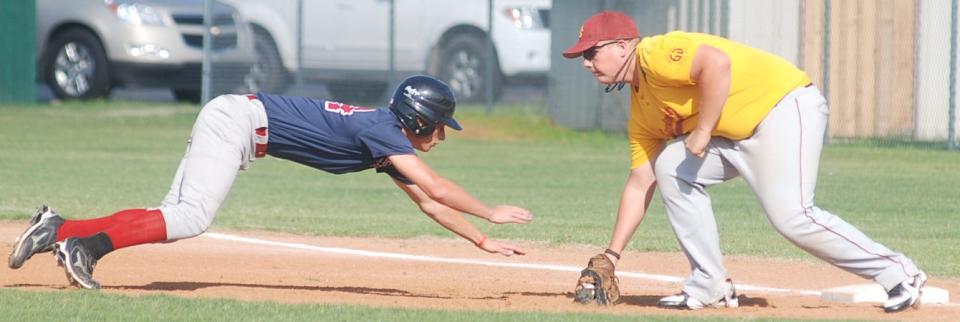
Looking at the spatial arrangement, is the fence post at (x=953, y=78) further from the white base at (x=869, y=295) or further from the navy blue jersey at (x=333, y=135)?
the navy blue jersey at (x=333, y=135)

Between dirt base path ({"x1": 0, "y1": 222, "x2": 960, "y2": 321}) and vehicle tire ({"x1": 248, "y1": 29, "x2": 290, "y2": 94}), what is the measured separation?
1230 cm

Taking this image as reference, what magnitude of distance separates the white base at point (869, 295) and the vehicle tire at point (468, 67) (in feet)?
50.3

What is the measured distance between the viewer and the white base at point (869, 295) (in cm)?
801

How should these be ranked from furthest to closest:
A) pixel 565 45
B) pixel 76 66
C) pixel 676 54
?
pixel 76 66, pixel 565 45, pixel 676 54

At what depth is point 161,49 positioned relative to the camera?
22516 mm

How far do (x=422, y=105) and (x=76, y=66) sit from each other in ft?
53.0

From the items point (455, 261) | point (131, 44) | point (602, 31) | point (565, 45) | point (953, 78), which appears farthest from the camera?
point (131, 44)

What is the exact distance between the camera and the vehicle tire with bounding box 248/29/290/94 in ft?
76.8

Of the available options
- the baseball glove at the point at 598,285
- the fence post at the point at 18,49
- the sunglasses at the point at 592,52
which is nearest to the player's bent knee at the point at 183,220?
the baseball glove at the point at 598,285

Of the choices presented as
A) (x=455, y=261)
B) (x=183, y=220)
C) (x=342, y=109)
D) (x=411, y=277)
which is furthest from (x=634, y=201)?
(x=455, y=261)

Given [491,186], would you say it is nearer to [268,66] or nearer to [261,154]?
[261,154]

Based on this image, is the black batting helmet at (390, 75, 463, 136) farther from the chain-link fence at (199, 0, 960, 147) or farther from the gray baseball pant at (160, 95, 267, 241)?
the chain-link fence at (199, 0, 960, 147)

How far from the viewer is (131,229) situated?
24.8 feet

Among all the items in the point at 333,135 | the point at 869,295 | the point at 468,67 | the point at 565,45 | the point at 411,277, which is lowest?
the point at 468,67
